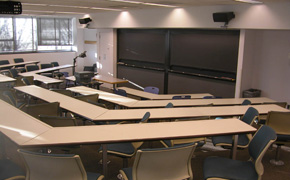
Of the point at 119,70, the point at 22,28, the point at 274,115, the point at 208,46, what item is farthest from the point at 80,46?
the point at 274,115

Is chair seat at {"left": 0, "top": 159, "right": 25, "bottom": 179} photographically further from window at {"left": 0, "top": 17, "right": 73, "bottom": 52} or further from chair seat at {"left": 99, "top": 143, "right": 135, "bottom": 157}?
window at {"left": 0, "top": 17, "right": 73, "bottom": 52}

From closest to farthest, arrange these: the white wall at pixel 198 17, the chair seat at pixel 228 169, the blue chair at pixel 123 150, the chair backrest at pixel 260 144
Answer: the chair backrest at pixel 260 144 → the chair seat at pixel 228 169 → the blue chair at pixel 123 150 → the white wall at pixel 198 17

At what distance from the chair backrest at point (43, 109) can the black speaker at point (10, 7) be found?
3373 millimetres

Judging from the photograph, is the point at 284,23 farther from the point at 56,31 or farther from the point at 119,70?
the point at 56,31

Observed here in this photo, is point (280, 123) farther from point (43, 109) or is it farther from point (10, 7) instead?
point (10, 7)

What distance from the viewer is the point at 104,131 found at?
3146 mm

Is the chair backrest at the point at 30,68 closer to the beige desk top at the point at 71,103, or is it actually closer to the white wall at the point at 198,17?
the white wall at the point at 198,17

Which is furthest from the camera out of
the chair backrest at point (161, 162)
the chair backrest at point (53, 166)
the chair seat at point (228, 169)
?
the chair seat at point (228, 169)

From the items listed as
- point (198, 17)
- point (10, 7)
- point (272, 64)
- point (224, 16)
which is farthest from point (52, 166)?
point (272, 64)

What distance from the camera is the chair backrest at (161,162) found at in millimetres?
2627

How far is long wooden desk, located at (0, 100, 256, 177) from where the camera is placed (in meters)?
2.90

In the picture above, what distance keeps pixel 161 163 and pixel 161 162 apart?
0.4 inches

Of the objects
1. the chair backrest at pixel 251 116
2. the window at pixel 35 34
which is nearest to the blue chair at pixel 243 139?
the chair backrest at pixel 251 116

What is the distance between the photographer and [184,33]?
9070 millimetres
